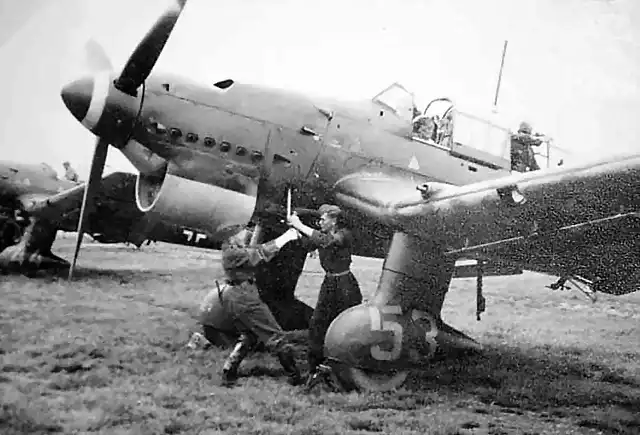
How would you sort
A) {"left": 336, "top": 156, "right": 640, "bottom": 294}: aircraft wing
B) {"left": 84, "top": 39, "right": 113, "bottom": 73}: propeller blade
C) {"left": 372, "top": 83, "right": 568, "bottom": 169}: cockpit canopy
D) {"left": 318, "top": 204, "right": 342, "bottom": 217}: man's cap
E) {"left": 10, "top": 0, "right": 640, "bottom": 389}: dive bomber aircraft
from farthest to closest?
{"left": 372, "top": 83, "right": 568, "bottom": 169}: cockpit canopy → {"left": 318, "top": 204, "right": 342, "bottom": 217}: man's cap → {"left": 84, "top": 39, "right": 113, "bottom": 73}: propeller blade → {"left": 10, "top": 0, "right": 640, "bottom": 389}: dive bomber aircraft → {"left": 336, "top": 156, "right": 640, "bottom": 294}: aircraft wing

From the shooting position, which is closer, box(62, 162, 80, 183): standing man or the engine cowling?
the engine cowling

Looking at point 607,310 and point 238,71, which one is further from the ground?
point 238,71

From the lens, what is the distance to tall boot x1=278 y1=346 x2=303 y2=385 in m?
2.58

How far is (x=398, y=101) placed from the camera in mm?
3059

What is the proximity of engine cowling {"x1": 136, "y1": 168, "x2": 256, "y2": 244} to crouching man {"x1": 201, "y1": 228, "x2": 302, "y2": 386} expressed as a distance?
8 centimetres

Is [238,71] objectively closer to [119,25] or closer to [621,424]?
[119,25]

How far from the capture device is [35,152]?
2488mm

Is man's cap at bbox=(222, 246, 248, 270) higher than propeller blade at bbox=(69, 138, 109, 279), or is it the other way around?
propeller blade at bbox=(69, 138, 109, 279)

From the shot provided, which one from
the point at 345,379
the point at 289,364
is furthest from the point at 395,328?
the point at 289,364

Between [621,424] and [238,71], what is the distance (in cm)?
206

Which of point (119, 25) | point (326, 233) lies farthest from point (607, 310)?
point (119, 25)

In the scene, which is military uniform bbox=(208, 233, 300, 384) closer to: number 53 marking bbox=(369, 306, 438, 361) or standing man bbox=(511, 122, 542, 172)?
number 53 marking bbox=(369, 306, 438, 361)

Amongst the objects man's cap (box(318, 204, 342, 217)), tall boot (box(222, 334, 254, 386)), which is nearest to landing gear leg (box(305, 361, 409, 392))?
tall boot (box(222, 334, 254, 386))

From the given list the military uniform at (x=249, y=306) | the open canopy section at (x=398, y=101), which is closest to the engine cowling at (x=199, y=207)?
the military uniform at (x=249, y=306)
